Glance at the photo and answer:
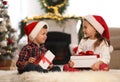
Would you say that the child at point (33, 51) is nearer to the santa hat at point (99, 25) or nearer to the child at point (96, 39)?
the child at point (96, 39)

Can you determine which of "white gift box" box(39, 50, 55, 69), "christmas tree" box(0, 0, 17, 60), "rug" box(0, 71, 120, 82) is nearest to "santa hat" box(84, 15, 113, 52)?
"white gift box" box(39, 50, 55, 69)

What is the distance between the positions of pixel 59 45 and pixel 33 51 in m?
3.77

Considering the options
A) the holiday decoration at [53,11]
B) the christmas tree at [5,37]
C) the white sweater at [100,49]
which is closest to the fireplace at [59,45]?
the holiday decoration at [53,11]

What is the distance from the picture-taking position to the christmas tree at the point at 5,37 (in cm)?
470

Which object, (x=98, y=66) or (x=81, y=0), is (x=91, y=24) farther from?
(x=81, y=0)

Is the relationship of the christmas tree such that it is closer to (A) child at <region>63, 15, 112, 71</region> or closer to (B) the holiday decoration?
(B) the holiday decoration

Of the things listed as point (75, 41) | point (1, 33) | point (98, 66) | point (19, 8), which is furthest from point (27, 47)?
point (19, 8)

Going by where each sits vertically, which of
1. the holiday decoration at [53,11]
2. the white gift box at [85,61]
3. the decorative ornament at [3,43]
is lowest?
the decorative ornament at [3,43]

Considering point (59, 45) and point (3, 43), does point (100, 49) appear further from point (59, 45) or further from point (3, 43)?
point (59, 45)

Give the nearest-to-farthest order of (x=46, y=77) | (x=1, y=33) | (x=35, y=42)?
(x=46, y=77)
(x=35, y=42)
(x=1, y=33)

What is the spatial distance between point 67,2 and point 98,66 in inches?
167

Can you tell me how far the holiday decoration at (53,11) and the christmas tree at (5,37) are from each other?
1.05 metres

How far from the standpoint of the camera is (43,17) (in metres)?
6.01

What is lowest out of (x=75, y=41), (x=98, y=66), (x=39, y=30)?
(x=75, y=41)
